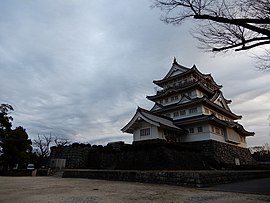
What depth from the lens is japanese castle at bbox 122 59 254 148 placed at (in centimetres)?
1970

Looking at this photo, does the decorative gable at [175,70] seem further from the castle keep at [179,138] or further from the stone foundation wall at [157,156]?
the stone foundation wall at [157,156]

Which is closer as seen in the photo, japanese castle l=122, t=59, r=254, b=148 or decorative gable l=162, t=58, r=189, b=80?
japanese castle l=122, t=59, r=254, b=148

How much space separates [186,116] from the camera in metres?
22.2

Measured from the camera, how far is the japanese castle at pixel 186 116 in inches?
776

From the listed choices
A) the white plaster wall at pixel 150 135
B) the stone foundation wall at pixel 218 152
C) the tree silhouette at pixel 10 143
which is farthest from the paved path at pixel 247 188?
the tree silhouette at pixel 10 143

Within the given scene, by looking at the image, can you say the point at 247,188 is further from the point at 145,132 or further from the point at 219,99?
the point at 219,99

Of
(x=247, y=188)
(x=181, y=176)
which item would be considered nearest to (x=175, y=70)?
(x=181, y=176)

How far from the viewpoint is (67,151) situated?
21.9 m

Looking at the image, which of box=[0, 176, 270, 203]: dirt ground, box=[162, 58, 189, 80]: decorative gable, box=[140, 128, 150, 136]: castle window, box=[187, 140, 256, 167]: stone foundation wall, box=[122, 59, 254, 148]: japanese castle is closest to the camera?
box=[0, 176, 270, 203]: dirt ground

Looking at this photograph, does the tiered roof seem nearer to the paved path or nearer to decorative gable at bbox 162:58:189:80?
decorative gable at bbox 162:58:189:80

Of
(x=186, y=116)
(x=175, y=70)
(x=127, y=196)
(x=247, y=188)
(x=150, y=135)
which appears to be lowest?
(x=127, y=196)

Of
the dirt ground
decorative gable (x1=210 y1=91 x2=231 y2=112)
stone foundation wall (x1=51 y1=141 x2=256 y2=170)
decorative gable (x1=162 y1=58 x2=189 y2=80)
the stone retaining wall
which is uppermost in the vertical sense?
decorative gable (x1=162 y1=58 x2=189 y2=80)

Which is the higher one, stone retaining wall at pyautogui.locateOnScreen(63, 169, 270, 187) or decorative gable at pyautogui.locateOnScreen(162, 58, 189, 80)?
decorative gable at pyautogui.locateOnScreen(162, 58, 189, 80)

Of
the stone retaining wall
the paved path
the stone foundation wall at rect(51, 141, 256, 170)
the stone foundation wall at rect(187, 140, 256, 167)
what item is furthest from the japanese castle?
the paved path
